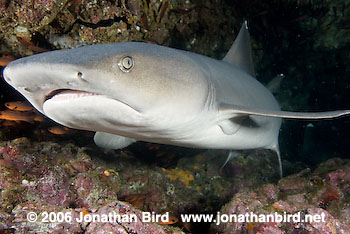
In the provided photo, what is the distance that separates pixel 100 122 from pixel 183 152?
3.87m

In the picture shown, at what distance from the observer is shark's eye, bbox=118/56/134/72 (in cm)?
173

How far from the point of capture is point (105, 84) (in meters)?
1.62

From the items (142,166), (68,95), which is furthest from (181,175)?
(68,95)

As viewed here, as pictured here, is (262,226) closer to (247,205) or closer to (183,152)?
(247,205)

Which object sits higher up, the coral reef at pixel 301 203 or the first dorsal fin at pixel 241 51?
the first dorsal fin at pixel 241 51

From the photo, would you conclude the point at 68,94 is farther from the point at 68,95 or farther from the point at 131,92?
the point at 131,92

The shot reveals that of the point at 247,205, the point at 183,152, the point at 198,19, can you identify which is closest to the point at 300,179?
the point at 247,205

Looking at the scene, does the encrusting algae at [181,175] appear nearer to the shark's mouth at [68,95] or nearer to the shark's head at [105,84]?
the shark's head at [105,84]

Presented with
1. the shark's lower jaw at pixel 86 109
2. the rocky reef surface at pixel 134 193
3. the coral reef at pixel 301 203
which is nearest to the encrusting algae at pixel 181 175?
the rocky reef surface at pixel 134 193

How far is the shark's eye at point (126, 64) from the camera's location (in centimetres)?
173

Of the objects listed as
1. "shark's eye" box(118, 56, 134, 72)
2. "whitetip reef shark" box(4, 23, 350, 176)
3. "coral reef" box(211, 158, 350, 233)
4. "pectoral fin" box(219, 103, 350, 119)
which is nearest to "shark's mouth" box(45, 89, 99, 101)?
"whitetip reef shark" box(4, 23, 350, 176)

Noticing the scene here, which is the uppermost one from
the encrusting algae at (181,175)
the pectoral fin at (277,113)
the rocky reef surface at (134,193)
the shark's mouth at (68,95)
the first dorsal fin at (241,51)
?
the first dorsal fin at (241,51)

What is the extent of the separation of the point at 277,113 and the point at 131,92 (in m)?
1.48

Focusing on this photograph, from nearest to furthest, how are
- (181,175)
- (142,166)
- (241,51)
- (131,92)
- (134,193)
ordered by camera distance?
(131,92) < (134,193) < (142,166) < (241,51) < (181,175)
